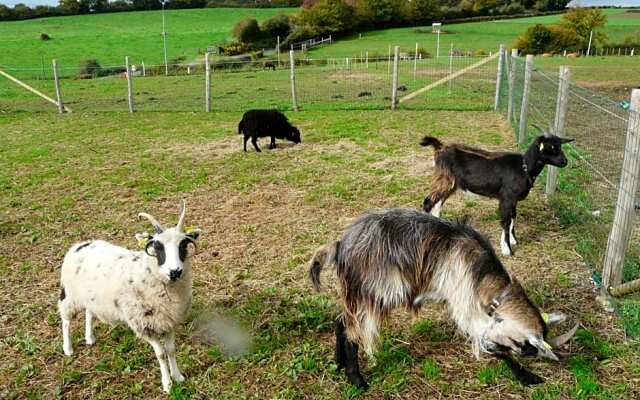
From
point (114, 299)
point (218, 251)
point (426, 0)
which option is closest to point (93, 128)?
point (218, 251)

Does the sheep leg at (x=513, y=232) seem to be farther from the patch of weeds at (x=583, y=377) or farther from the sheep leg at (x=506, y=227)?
the patch of weeds at (x=583, y=377)

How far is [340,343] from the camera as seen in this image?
376 cm

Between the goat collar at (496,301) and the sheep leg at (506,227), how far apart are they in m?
2.45

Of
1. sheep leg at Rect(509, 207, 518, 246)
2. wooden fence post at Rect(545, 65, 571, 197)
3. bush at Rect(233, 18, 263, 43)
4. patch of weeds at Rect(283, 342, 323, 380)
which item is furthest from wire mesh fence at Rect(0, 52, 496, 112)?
bush at Rect(233, 18, 263, 43)

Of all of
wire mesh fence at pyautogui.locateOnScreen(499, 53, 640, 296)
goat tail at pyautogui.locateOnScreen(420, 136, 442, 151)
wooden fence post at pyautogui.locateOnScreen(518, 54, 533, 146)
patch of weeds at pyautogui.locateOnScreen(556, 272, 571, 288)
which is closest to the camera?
wire mesh fence at pyautogui.locateOnScreen(499, 53, 640, 296)

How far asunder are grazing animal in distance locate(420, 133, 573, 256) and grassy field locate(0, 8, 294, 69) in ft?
136

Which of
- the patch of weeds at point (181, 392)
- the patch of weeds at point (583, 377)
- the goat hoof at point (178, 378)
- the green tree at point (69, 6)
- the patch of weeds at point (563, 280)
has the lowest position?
the patch of weeds at point (181, 392)

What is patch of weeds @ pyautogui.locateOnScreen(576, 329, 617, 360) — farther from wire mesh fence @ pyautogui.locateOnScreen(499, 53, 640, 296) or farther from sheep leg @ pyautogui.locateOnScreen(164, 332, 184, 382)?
sheep leg @ pyautogui.locateOnScreen(164, 332, 184, 382)

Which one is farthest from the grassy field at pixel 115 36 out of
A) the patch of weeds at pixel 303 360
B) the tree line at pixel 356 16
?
the patch of weeds at pixel 303 360

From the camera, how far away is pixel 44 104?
20.2 m

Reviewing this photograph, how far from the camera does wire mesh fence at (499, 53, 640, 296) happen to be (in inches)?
178

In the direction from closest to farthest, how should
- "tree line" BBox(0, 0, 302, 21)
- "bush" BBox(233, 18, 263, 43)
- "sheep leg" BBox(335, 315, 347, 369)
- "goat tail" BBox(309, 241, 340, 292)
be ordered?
1. "goat tail" BBox(309, 241, 340, 292)
2. "sheep leg" BBox(335, 315, 347, 369)
3. "bush" BBox(233, 18, 263, 43)
4. "tree line" BBox(0, 0, 302, 21)

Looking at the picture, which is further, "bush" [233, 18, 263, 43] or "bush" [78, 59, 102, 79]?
"bush" [233, 18, 263, 43]

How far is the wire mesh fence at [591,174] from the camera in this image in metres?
4.53
